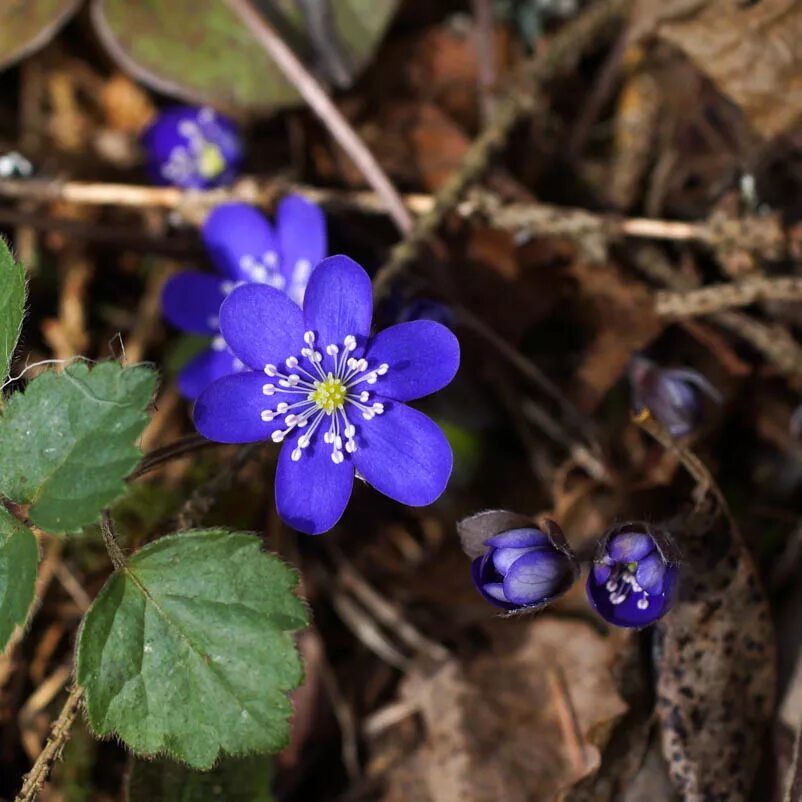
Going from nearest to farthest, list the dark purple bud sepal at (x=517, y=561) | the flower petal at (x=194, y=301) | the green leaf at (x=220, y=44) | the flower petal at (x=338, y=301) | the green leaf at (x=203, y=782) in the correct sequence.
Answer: the dark purple bud sepal at (x=517, y=561)
the flower petal at (x=338, y=301)
the green leaf at (x=203, y=782)
the flower petal at (x=194, y=301)
the green leaf at (x=220, y=44)

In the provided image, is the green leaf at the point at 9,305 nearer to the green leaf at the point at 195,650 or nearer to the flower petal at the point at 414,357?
the green leaf at the point at 195,650

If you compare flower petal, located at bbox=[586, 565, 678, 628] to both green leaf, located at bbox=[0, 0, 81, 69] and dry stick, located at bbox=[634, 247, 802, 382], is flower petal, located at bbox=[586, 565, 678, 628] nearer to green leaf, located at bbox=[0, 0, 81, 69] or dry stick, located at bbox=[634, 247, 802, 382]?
dry stick, located at bbox=[634, 247, 802, 382]

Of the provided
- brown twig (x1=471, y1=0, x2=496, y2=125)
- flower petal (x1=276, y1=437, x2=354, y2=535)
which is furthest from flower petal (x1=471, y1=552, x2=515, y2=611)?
brown twig (x1=471, y1=0, x2=496, y2=125)

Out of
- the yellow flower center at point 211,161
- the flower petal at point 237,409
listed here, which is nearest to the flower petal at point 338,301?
the flower petal at point 237,409

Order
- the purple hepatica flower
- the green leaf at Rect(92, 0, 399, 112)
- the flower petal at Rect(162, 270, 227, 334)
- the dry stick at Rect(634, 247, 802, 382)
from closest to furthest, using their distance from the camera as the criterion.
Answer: the purple hepatica flower < the dry stick at Rect(634, 247, 802, 382) < the flower petal at Rect(162, 270, 227, 334) < the green leaf at Rect(92, 0, 399, 112)

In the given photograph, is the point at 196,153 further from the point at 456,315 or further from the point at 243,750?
the point at 243,750

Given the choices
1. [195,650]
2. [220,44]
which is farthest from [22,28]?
[195,650]
